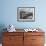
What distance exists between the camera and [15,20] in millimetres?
4160

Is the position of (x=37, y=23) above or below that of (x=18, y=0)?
below

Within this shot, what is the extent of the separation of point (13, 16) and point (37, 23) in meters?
0.82

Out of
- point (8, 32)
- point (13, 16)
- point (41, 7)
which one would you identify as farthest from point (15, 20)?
point (41, 7)

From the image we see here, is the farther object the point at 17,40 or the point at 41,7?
the point at 41,7

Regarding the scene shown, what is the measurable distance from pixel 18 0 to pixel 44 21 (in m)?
1.08

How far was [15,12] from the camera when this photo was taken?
13.6 feet

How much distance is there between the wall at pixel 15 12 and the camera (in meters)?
4.12

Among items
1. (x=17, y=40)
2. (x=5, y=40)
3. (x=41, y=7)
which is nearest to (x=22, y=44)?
(x=17, y=40)

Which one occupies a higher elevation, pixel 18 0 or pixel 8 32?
pixel 18 0

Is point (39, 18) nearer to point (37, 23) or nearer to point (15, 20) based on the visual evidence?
point (37, 23)

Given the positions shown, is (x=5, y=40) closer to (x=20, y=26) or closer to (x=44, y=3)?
(x=20, y=26)

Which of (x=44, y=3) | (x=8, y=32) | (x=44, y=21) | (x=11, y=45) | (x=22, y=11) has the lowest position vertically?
(x=11, y=45)

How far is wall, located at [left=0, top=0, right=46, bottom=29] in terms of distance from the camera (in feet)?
13.5

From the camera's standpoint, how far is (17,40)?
3.64 metres
